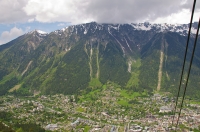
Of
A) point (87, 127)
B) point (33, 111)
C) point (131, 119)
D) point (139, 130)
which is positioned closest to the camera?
point (139, 130)

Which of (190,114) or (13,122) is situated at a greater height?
(190,114)

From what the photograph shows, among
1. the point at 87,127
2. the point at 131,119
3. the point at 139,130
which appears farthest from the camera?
the point at 131,119

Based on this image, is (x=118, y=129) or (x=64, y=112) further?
(x=64, y=112)

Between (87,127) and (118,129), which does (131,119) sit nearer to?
(118,129)

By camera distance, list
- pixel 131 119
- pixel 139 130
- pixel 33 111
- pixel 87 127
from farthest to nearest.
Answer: pixel 33 111, pixel 131 119, pixel 87 127, pixel 139 130

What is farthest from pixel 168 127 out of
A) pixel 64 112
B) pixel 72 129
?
pixel 64 112

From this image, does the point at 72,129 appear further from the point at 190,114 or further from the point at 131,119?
the point at 190,114

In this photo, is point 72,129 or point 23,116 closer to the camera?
point 72,129

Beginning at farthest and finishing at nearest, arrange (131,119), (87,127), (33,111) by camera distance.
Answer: (33,111) < (131,119) < (87,127)

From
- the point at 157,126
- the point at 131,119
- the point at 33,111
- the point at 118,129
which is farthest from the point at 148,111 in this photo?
the point at 33,111
